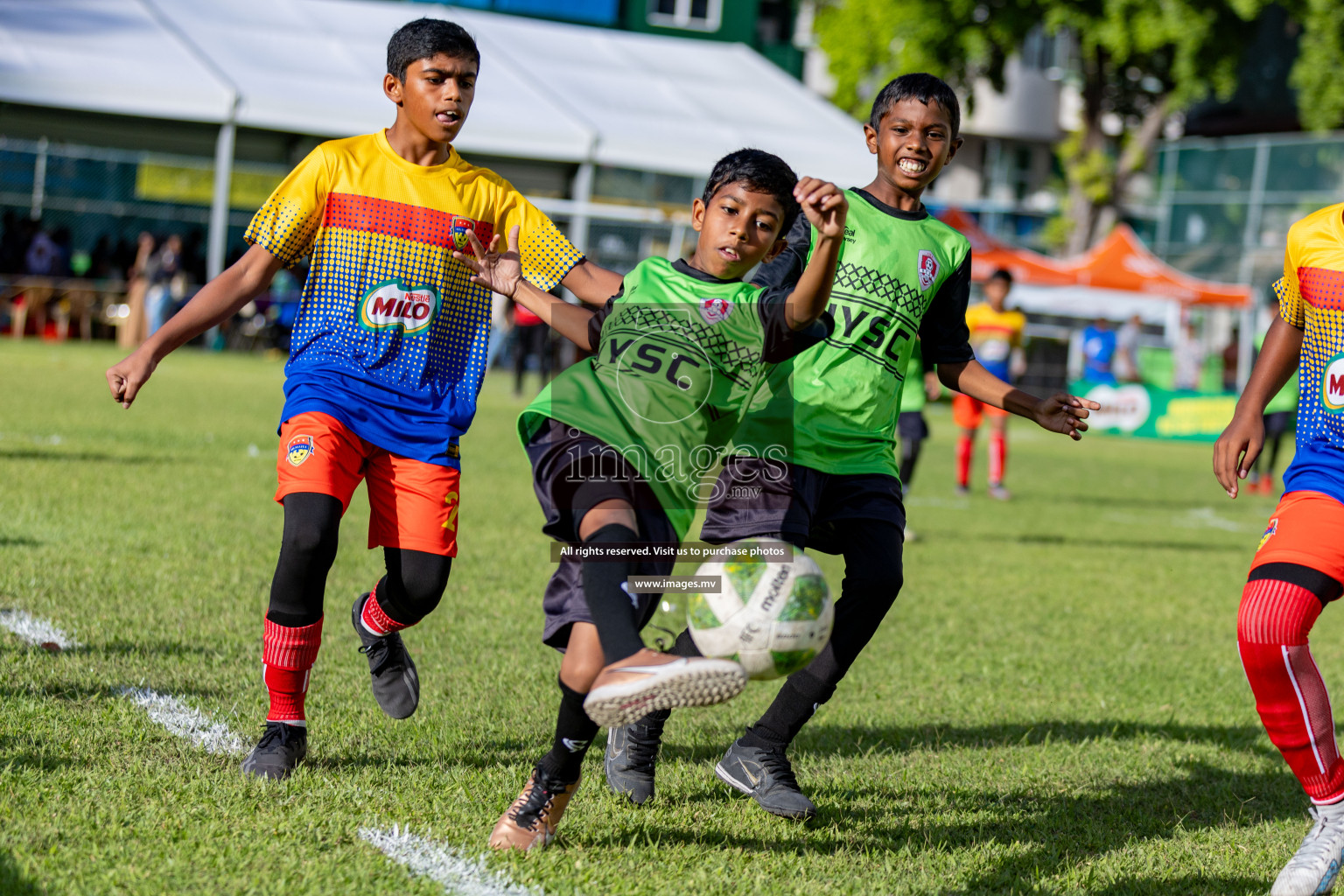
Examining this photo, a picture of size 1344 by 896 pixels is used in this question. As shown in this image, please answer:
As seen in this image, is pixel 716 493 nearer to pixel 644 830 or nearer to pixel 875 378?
pixel 875 378

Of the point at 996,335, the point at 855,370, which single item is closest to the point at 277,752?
the point at 855,370

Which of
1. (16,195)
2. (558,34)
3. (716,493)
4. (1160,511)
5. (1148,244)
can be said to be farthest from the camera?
(1148,244)

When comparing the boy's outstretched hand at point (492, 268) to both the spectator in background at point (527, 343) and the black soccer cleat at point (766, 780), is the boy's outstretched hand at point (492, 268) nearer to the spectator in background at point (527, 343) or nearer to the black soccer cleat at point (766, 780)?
the black soccer cleat at point (766, 780)

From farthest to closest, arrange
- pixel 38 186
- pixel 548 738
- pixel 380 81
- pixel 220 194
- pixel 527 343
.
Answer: pixel 380 81, pixel 38 186, pixel 220 194, pixel 527 343, pixel 548 738

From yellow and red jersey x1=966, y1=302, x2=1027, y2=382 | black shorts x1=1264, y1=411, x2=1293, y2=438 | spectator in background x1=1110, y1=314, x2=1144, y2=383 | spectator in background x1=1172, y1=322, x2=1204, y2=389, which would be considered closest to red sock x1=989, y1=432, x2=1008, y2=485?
yellow and red jersey x1=966, y1=302, x2=1027, y2=382

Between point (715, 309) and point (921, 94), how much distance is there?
108cm

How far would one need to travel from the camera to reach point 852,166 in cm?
2628

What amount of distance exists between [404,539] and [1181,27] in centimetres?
3044

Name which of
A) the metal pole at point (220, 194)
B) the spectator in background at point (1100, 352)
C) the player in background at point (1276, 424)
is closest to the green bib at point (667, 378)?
the player in background at point (1276, 424)

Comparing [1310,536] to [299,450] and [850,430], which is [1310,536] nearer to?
[850,430]

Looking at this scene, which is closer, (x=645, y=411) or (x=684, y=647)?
(x=645, y=411)

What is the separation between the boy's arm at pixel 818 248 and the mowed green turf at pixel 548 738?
4.62 ft

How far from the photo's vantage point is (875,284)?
13.1ft

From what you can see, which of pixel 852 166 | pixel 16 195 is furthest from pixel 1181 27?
pixel 16 195
